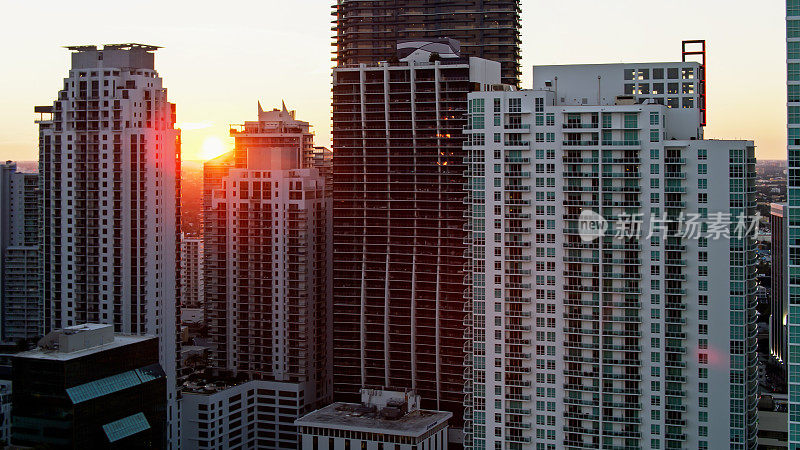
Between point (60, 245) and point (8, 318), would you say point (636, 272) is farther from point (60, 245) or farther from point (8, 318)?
point (8, 318)

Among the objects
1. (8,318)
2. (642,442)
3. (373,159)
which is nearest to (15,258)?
(8,318)

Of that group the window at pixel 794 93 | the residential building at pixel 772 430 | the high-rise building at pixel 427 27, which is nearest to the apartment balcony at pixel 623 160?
the window at pixel 794 93

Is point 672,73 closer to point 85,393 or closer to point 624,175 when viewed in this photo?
point 624,175

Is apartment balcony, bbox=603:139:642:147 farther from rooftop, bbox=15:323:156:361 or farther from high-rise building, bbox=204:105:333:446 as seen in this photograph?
high-rise building, bbox=204:105:333:446

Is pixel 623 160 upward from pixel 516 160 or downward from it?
downward

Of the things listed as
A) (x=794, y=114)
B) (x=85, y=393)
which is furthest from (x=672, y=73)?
(x=85, y=393)

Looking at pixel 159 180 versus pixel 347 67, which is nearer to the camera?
pixel 159 180
